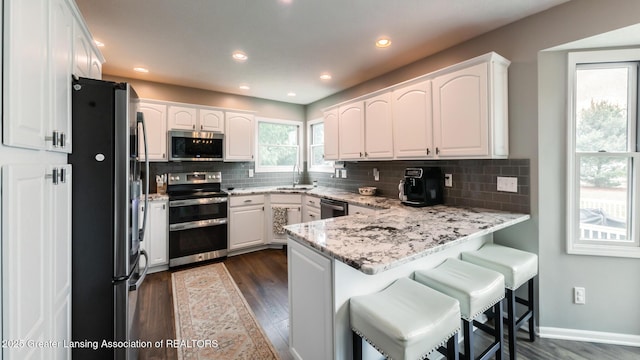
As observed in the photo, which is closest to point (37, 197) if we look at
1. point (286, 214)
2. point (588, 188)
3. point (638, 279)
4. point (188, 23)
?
point (188, 23)

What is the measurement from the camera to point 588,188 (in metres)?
2.12

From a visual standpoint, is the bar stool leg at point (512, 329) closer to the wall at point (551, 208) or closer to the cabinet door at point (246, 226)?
the wall at point (551, 208)

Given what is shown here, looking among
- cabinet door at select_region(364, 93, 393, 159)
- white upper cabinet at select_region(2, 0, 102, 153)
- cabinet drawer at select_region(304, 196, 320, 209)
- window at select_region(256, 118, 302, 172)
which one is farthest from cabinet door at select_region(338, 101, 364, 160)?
white upper cabinet at select_region(2, 0, 102, 153)

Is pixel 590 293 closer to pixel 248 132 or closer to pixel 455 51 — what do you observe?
pixel 455 51

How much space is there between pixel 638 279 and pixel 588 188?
0.72m

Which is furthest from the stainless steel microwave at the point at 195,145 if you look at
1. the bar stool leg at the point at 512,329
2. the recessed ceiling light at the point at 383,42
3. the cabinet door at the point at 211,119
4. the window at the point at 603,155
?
the window at the point at 603,155

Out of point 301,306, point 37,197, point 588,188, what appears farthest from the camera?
point 588,188

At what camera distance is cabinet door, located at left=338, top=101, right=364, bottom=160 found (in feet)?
10.9

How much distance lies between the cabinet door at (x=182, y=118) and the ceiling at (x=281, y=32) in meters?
0.44

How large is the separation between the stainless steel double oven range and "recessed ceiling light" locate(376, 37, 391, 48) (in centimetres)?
270

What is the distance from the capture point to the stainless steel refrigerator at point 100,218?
1.44 m

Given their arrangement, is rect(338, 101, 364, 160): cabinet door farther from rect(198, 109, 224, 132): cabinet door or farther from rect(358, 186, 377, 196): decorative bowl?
rect(198, 109, 224, 132): cabinet door

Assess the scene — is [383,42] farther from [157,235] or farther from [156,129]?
[157,235]

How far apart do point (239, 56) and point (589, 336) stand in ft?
13.1
